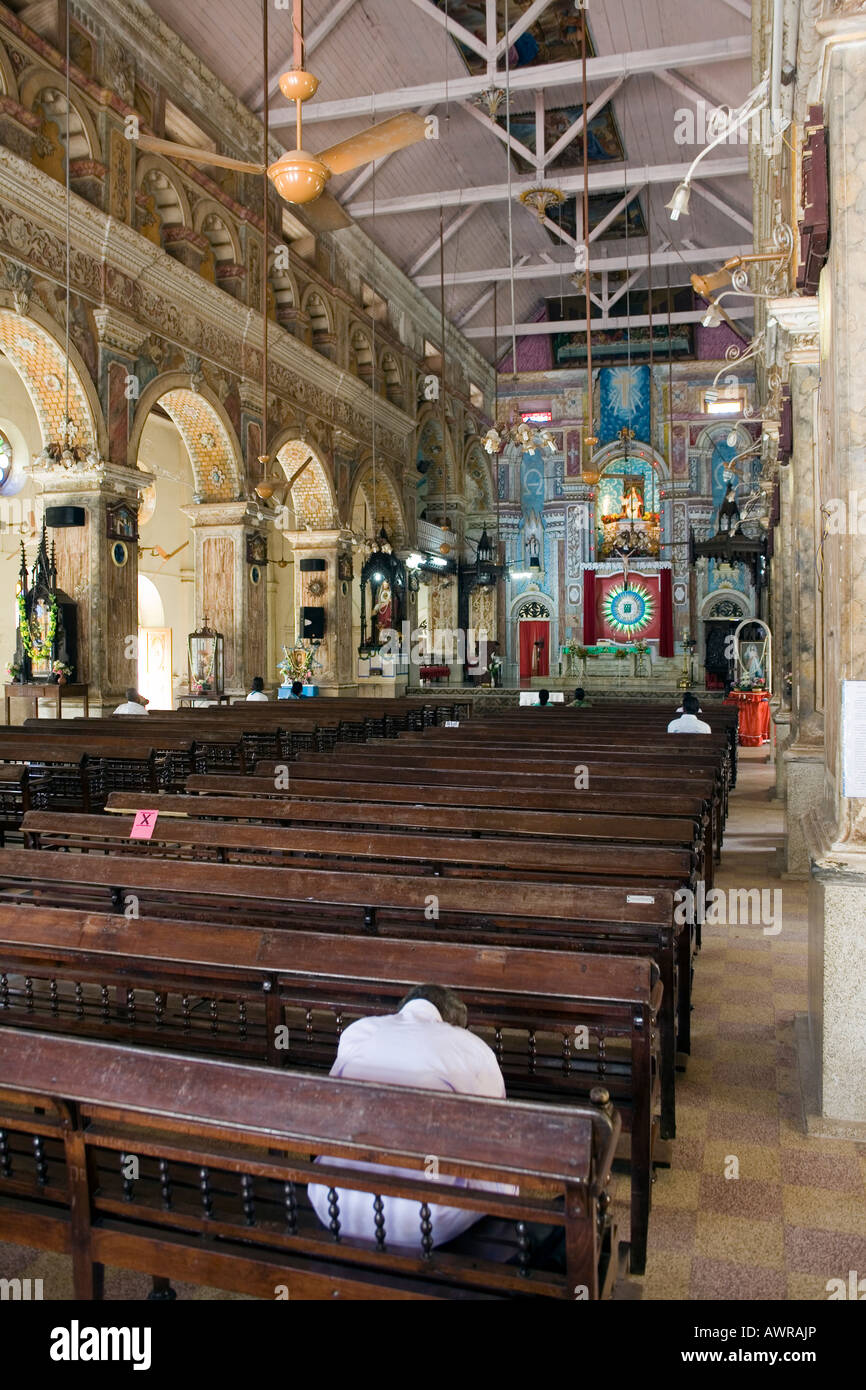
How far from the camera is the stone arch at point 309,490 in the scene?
58.3 feet

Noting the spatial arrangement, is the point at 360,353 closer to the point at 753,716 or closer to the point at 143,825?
the point at 753,716

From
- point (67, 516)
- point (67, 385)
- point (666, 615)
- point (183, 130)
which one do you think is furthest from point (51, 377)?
point (666, 615)

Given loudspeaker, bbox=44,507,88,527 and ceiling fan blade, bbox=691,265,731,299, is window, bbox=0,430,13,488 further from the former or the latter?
ceiling fan blade, bbox=691,265,731,299

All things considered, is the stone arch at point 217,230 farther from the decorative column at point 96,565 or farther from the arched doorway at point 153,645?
the arched doorway at point 153,645

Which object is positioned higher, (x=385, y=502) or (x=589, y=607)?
(x=385, y=502)

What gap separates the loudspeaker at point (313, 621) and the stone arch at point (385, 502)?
320 centimetres

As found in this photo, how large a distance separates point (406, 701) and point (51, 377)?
5873 mm

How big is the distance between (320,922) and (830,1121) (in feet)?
6.09

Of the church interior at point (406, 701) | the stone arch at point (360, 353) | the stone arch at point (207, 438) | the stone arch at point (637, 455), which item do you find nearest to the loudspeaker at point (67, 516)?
the church interior at point (406, 701)

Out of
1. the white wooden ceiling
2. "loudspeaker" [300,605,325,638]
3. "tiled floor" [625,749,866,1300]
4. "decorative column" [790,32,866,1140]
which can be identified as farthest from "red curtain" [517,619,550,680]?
"decorative column" [790,32,866,1140]

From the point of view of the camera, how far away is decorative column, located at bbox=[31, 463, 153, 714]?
11.7 m

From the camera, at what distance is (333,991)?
2844 millimetres
